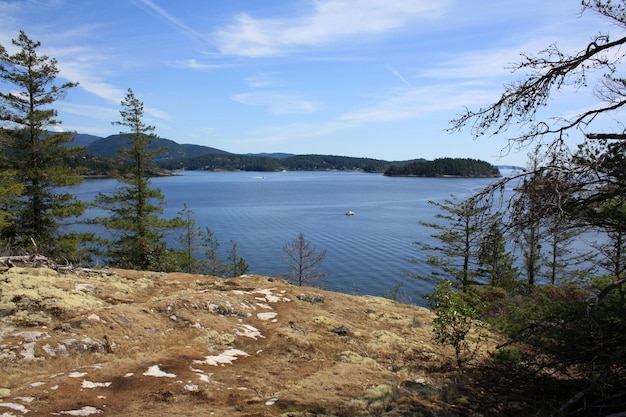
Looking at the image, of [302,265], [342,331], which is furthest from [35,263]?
[302,265]

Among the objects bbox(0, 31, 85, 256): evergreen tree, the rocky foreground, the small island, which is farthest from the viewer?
the small island

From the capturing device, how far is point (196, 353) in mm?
7598

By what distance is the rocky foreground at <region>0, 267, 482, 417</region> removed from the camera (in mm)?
5496

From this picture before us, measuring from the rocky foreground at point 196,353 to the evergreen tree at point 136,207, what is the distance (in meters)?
12.5

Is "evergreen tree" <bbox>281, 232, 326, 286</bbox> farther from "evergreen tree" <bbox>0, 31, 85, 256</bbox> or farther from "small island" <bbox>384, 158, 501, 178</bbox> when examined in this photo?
"small island" <bbox>384, 158, 501, 178</bbox>

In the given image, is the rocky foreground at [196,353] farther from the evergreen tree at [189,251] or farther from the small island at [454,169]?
the small island at [454,169]

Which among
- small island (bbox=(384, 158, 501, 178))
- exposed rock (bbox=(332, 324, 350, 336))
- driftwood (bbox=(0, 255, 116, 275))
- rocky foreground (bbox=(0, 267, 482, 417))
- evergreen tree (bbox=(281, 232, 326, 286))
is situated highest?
small island (bbox=(384, 158, 501, 178))

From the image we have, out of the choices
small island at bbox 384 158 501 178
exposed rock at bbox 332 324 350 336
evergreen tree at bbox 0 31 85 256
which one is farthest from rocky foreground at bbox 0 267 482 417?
small island at bbox 384 158 501 178

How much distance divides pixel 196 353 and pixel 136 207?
64.4 ft

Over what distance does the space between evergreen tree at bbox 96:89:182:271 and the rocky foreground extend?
1252cm

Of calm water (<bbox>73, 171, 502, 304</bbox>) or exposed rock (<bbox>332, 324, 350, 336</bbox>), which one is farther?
calm water (<bbox>73, 171, 502, 304</bbox>)

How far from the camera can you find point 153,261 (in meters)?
24.3

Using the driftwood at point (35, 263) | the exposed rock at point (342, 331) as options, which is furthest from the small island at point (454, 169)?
the driftwood at point (35, 263)

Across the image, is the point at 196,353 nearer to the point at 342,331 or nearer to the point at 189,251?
the point at 342,331
